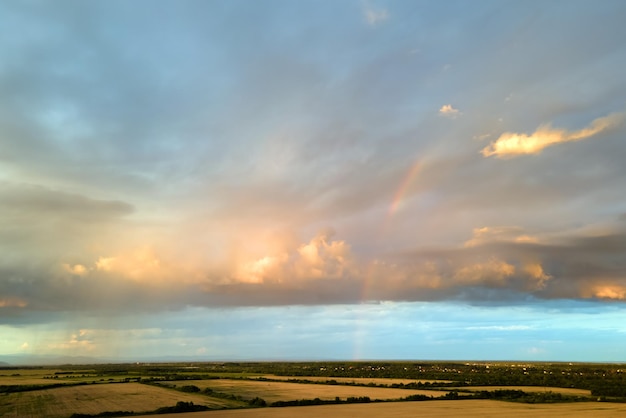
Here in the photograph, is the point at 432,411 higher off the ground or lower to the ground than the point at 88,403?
higher

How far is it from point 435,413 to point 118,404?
48.7 m

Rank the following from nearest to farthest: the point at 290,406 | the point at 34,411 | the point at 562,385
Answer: the point at 34,411, the point at 290,406, the point at 562,385

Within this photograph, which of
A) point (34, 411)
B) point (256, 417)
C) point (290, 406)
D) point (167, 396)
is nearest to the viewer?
point (256, 417)

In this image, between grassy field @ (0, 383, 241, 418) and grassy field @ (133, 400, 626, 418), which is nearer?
grassy field @ (133, 400, 626, 418)

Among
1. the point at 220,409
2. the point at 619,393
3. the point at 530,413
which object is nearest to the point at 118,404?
the point at 220,409

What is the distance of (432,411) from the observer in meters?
66.4

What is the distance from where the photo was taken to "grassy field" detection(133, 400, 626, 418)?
61625 millimetres

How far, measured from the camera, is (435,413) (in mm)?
63688

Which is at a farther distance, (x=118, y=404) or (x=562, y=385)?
(x=562, y=385)

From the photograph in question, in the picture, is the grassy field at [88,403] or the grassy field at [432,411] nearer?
the grassy field at [432,411]

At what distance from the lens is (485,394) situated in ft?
310

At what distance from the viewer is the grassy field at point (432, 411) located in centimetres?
6162

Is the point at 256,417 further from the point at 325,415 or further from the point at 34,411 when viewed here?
the point at 34,411

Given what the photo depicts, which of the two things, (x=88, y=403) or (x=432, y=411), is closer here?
(x=432, y=411)
